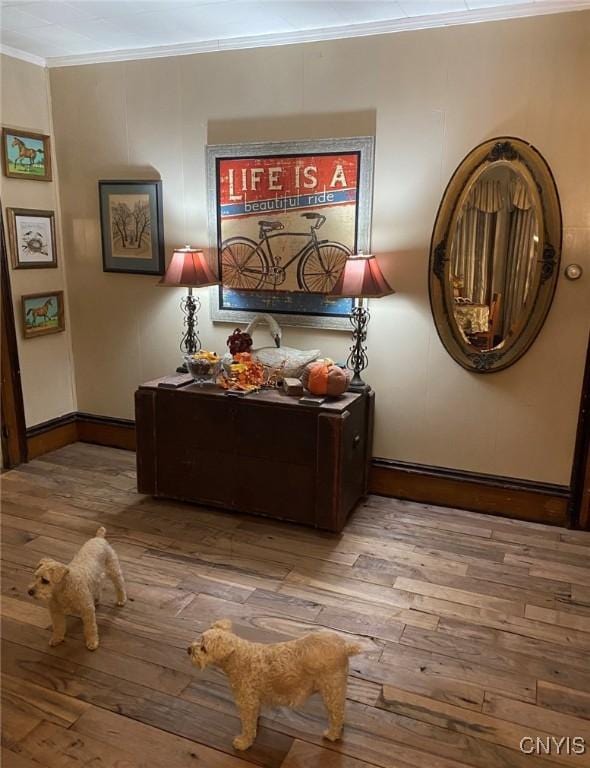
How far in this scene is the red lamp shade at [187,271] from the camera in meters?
3.36

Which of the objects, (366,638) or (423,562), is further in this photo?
(423,562)

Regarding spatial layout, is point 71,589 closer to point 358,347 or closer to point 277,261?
point 358,347

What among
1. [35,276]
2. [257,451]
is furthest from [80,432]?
[257,451]

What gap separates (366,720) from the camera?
1.87 metres

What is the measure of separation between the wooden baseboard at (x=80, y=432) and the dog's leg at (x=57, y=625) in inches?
78.3

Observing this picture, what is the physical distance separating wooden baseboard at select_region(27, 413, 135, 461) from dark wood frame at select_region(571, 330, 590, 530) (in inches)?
108

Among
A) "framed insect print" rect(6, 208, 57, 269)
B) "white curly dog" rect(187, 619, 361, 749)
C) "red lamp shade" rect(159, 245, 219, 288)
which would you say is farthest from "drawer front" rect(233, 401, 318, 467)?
"framed insect print" rect(6, 208, 57, 269)

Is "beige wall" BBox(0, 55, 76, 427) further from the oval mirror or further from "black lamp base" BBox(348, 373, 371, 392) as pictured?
the oval mirror

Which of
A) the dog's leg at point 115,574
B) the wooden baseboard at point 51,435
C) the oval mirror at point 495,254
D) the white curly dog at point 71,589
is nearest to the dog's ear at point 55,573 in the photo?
the white curly dog at point 71,589

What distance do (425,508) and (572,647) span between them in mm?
1197

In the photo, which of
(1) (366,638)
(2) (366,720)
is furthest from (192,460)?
(2) (366,720)

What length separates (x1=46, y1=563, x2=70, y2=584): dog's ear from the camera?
81.8 inches

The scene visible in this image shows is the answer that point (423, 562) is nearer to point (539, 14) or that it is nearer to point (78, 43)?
point (539, 14)

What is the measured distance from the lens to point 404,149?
3.10m
